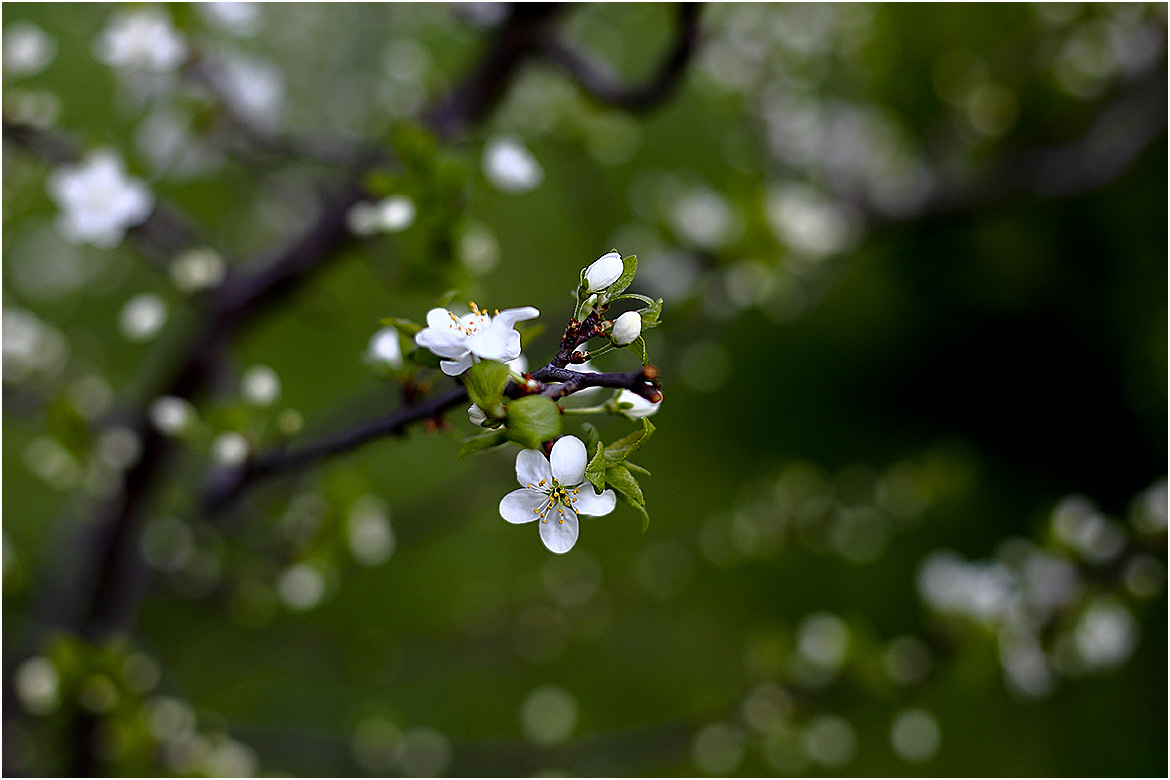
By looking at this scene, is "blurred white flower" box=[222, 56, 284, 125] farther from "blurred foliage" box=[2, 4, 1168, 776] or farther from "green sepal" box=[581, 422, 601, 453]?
"green sepal" box=[581, 422, 601, 453]

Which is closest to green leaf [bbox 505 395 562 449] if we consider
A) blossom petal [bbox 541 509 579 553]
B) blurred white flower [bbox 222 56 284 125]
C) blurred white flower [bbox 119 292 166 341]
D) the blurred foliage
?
blossom petal [bbox 541 509 579 553]

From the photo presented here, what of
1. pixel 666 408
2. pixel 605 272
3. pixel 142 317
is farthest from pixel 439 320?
pixel 666 408

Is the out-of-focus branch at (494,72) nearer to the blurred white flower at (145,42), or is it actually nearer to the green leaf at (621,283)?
the blurred white flower at (145,42)

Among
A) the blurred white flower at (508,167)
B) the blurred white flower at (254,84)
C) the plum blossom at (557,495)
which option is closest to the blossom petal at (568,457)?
the plum blossom at (557,495)

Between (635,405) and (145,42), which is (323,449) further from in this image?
(145,42)

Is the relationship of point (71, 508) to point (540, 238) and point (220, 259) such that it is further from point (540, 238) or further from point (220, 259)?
point (540, 238)
